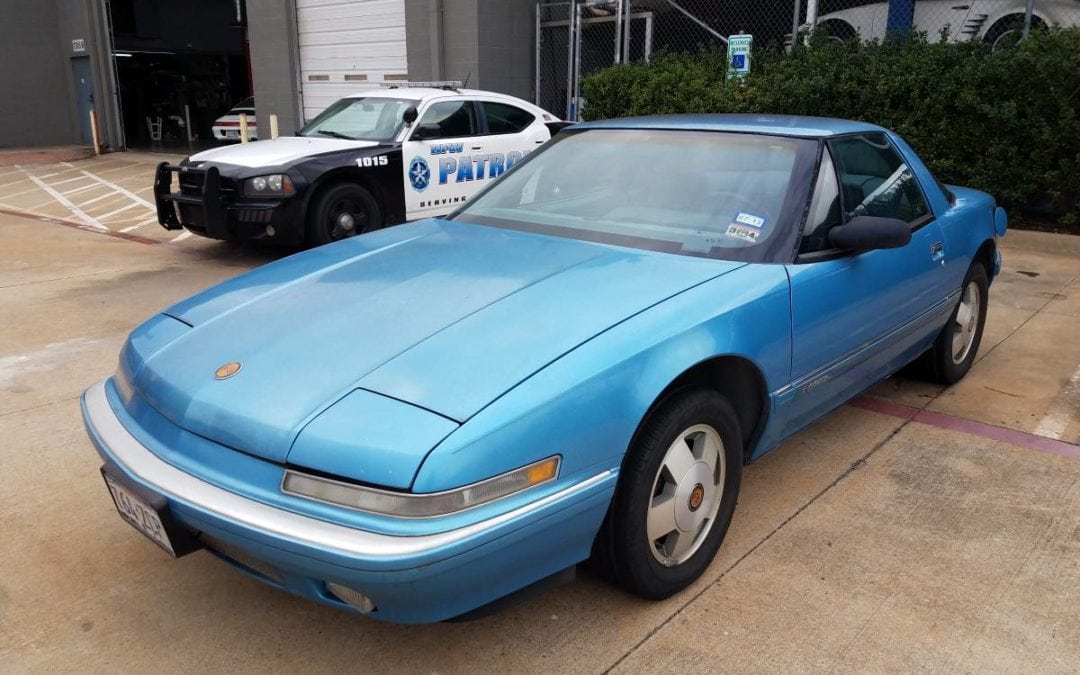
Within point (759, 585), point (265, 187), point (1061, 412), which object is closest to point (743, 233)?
point (759, 585)

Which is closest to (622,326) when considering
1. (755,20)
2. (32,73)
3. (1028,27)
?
(1028,27)

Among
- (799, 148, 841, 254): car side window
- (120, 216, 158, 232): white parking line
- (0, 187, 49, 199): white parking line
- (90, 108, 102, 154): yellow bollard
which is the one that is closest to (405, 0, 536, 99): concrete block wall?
(120, 216, 158, 232): white parking line

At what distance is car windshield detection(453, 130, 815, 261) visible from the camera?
3.19m

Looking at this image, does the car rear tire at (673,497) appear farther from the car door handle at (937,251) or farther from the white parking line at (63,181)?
the white parking line at (63,181)

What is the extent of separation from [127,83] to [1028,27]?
27330 millimetres

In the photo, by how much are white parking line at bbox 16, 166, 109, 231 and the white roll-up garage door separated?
16.0ft

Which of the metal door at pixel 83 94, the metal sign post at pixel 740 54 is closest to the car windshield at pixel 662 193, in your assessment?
the metal sign post at pixel 740 54

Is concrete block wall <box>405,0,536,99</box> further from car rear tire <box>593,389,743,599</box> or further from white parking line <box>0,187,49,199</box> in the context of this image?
car rear tire <box>593,389,743,599</box>

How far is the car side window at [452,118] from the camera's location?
8.27 meters

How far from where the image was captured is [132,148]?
867 inches

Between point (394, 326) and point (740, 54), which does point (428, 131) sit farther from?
point (394, 326)

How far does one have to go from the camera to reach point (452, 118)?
8.39 metres

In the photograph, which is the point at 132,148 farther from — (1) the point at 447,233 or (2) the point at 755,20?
(1) the point at 447,233

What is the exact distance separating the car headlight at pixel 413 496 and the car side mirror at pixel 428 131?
647 cm
